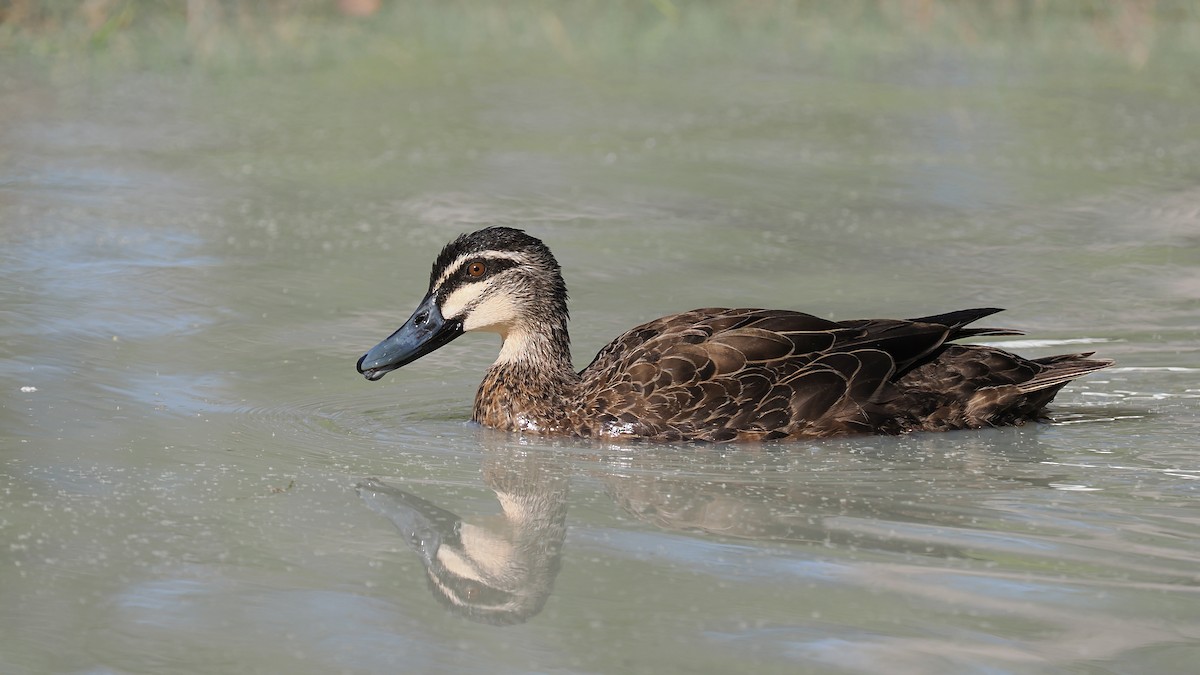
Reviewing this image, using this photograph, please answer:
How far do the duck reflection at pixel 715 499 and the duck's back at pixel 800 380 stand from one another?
172 millimetres

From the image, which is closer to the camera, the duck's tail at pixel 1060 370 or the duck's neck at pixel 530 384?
the duck's tail at pixel 1060 370

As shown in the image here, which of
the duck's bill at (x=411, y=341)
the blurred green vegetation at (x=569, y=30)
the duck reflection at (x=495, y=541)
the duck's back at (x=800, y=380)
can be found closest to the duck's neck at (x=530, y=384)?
the duck's back at (x=800, y=380)

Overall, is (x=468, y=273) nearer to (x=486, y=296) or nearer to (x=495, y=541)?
(x=486, y=296)

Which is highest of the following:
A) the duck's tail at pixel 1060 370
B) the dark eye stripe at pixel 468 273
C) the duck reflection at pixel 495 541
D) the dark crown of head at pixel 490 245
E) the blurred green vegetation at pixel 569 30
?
the blurred green vegetation at pixel 569 30

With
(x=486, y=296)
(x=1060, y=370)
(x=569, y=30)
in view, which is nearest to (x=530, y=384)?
(x=486, y=296)

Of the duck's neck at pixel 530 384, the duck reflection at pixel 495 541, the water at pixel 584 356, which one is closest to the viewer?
the water at pixel 584 356

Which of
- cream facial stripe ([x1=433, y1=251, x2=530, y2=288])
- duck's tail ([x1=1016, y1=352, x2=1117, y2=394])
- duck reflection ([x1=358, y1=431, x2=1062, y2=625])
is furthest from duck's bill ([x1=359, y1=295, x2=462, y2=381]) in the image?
duck's tail ([x1=1016, y1=352, x2=1117, y2=394])

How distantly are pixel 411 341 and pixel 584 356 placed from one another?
3.82 feet

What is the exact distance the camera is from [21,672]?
467cm

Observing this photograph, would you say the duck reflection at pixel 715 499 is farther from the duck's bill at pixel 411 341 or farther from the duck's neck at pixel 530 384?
the duck's bill at pixel 411 341

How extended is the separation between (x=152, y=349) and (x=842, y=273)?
3.78m

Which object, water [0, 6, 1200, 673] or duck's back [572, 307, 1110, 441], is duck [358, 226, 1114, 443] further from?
water [0, 6, 1200, 673]

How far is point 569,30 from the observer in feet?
59.3

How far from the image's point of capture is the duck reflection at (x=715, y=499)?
5.54 metres
